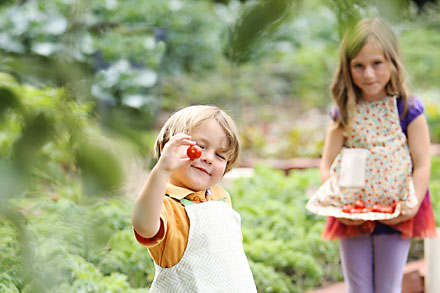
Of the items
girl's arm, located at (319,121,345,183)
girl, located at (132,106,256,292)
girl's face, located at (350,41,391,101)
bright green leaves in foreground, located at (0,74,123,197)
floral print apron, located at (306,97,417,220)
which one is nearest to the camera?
bright green leaves in foreground, located at (0,74,123,197)

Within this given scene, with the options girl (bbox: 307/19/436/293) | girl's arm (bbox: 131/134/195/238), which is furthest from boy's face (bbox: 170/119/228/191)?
girl (bbox: 307/19/436/293)

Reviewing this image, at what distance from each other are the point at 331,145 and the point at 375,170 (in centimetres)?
20

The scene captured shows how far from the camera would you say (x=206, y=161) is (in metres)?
1.50

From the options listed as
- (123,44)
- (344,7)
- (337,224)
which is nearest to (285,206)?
(337,224)

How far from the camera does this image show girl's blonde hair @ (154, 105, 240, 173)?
151 centimetres

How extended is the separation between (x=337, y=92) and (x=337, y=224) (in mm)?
503

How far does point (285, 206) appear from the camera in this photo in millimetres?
4105

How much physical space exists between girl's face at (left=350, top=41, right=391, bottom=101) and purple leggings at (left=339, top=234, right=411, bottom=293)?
558mm

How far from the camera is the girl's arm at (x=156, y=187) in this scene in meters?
1.19

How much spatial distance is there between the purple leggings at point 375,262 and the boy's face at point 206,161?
107cm

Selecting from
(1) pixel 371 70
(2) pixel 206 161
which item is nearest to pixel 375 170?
(1) pixel 371 70

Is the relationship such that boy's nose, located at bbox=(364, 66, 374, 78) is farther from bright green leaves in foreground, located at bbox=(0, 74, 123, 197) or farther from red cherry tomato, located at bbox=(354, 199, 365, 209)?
bright green leaves in foreground, located at bbox=(0, 74, 123, 197)

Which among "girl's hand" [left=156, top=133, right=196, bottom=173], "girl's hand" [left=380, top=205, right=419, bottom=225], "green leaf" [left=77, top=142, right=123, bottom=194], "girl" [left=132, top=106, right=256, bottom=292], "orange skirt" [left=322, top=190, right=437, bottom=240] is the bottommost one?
"orange skirt" [left=322, top=190, right=437, bottom=240]

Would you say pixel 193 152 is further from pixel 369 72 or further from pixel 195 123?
pixel 369 72
